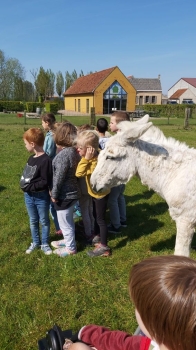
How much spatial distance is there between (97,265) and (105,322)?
42.6 inches

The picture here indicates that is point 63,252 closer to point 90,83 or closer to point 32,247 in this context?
point 32,247

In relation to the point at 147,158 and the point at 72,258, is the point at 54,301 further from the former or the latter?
the point at 147,158

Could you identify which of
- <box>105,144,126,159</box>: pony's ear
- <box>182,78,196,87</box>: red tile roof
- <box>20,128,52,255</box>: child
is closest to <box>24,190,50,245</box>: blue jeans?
<box>20,128,52,255</box>: child

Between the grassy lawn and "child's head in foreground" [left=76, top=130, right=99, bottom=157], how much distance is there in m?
1.65

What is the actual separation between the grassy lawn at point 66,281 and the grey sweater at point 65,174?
1.00 meters

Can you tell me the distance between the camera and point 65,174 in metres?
4.08

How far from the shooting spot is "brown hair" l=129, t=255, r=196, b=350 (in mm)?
1044

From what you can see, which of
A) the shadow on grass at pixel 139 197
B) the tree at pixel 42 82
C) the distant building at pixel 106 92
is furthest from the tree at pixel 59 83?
the shadow on grass at pixel 139 197

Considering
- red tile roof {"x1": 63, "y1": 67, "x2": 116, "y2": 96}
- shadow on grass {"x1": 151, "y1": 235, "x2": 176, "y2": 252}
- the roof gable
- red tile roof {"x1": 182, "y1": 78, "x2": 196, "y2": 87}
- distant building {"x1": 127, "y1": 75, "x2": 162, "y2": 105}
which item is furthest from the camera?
red tile roof {"x1": 182, "y1": 78, "x2": 196, "y2": 87}

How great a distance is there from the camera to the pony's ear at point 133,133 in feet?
10.6

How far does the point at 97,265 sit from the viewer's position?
421 centimetres

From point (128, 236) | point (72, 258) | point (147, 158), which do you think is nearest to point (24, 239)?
point (72, 258)

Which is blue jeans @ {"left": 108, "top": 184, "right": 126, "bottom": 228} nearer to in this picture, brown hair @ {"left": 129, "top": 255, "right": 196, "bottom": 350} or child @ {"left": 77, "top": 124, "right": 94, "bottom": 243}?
child @ {"left": 77, "top": 124, "right": 94, "bottom": 243}

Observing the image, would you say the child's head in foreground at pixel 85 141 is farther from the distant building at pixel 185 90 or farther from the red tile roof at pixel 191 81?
the red tile roof at pixel 191 81
